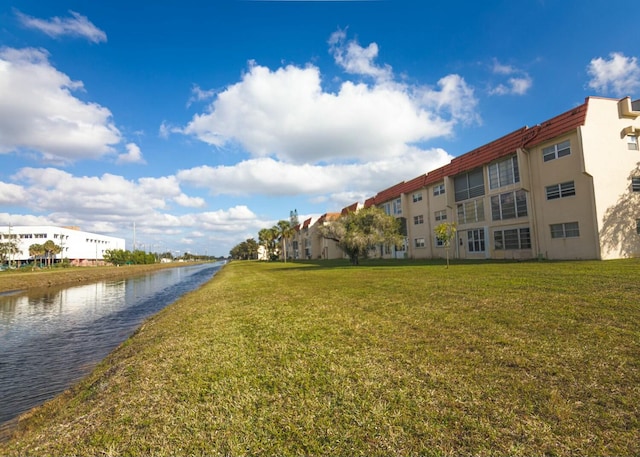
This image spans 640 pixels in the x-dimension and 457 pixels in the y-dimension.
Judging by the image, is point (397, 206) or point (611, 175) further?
point (397, 206)

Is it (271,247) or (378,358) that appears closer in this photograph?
(378,358)

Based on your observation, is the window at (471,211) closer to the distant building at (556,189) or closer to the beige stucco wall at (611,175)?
the distant building at (556,189)

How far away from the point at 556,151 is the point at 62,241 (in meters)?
134

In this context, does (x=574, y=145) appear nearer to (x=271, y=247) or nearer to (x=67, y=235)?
(x=271, y=247)

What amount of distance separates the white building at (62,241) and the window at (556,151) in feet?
384

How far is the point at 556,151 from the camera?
24.9 metres

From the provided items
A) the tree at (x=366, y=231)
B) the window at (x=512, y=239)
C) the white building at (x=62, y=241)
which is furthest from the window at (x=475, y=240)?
the white building at (x=62, y=241)

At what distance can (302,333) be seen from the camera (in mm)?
7816

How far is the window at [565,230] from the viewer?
23555 millimetres

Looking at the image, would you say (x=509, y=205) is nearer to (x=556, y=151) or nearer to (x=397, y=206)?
(x=556, y=151)

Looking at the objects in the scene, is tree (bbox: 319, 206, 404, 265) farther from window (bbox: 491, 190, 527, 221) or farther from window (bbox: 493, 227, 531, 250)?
window (bbox: 491, 190, 527, 221)

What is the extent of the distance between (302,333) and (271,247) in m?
82.0

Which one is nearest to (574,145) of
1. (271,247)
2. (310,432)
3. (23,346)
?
(310,432)

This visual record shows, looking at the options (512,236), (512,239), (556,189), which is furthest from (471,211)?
(556,189)
